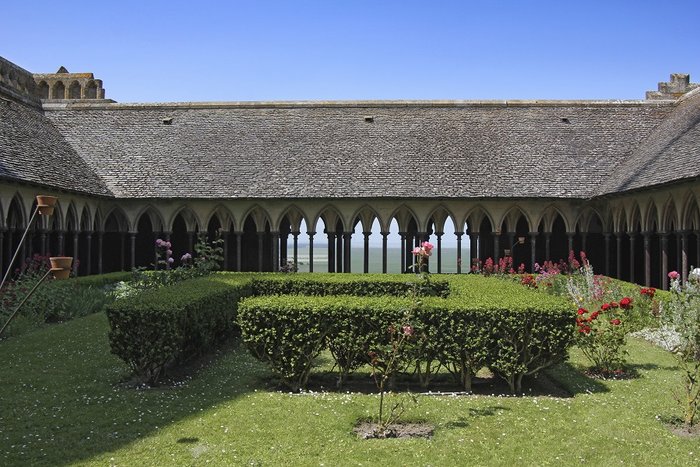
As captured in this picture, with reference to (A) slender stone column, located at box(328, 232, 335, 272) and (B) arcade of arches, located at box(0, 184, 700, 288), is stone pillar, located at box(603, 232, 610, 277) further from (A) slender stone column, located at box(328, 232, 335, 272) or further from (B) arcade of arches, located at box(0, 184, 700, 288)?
(A) slender stone column, located at box(328, 232, 335, 272)

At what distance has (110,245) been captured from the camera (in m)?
24.9

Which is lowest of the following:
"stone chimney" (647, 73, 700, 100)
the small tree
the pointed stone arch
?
the small tree

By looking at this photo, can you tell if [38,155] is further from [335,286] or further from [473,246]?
[473,246]

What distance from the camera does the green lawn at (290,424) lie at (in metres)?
6.28

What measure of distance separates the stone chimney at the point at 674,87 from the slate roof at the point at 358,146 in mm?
1672

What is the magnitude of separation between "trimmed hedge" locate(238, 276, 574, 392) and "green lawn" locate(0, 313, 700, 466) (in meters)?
0.52

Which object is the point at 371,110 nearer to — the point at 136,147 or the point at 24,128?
the point at 136,147

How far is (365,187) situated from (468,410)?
14483 mm

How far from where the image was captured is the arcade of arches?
2084 centimetres

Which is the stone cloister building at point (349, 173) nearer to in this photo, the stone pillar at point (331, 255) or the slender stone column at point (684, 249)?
the stone pillar at point (331, 255)

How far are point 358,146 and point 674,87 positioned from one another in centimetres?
1417

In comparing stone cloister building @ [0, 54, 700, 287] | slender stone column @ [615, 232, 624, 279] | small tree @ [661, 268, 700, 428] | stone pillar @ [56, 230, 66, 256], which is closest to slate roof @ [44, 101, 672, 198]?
stone cloister building @ [0, 54, 700, 287]

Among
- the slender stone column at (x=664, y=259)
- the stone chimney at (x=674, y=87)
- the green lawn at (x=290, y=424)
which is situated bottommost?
the green lawn at (x=290, y=424)

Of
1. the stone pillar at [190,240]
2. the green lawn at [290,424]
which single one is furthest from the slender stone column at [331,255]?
the green lawn at [290,424]
